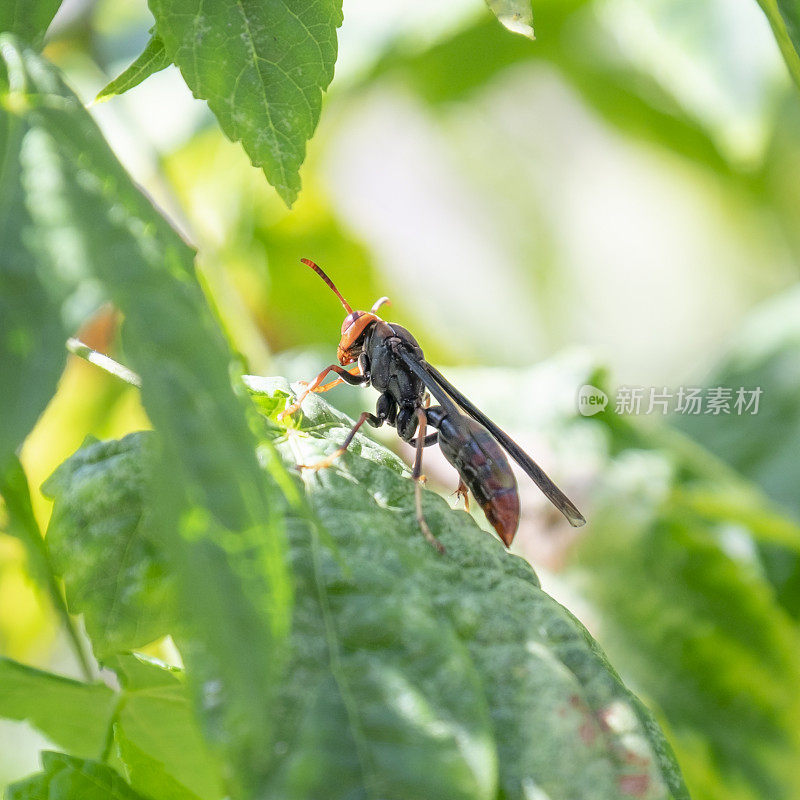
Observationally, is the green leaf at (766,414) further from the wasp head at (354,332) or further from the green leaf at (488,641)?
the green leaf at (488,641)

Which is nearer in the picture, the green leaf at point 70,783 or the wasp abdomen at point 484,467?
the green leaf at point 70,783

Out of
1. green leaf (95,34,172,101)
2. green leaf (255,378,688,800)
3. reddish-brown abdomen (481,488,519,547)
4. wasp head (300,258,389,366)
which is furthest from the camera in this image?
wasp head (300,258,389,366)

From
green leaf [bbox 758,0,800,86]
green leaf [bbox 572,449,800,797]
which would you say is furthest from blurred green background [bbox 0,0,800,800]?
green leaf [bbox 758,0,800,86]

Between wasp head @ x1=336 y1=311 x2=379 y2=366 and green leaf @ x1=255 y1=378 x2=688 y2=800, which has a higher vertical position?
green leaf @ x1=255 y1=378 x2=688 y2=800

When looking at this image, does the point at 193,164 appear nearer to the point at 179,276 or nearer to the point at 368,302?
the point at 368,302

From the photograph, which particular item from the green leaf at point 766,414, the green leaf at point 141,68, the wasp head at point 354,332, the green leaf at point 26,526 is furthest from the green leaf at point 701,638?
the green leaf at point 141,68

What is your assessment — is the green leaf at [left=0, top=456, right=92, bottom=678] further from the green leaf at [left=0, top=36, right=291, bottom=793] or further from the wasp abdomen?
the wasp abdomen

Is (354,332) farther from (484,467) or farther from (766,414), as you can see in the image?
(766,414)
